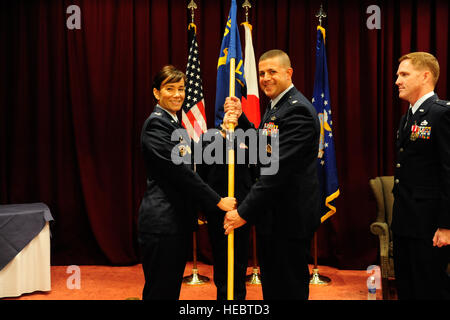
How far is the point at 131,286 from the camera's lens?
4070 millimetres

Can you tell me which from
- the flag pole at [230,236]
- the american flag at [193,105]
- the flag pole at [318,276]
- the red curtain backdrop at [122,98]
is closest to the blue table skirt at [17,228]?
the red curtain backdrop at [122,98]

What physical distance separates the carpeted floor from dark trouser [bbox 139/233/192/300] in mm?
1414

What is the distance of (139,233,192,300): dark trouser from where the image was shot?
2.35 m

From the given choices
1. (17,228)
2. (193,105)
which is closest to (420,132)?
(193,105)

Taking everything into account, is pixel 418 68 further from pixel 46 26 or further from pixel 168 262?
pixel 46 26

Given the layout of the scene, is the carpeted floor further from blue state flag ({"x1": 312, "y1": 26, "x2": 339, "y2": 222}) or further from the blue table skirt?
blue state flag ({"x1": 312, "y1": 26, "x2": 339, "y2": 222})

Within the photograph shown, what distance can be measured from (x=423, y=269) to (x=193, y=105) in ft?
7.71

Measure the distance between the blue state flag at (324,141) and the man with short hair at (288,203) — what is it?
1.91 metres

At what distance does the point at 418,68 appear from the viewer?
95.4 inches

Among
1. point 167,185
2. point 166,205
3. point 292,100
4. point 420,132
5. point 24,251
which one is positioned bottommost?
point 24,251

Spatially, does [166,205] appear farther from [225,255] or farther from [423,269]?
[423,269]

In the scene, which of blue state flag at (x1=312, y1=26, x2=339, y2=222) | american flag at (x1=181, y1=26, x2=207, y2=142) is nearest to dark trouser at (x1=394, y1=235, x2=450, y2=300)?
blue state flag at (x1=312, y1=26, x2=339, y2=222)

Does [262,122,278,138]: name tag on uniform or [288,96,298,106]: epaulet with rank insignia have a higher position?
[288,96,298,106]: epaulet with rank insignia
